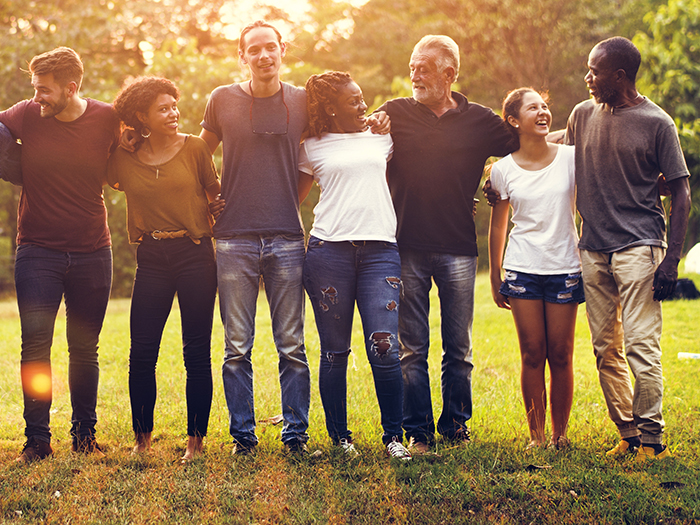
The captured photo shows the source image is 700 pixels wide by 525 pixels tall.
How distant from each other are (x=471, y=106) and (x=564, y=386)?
1.74 meters

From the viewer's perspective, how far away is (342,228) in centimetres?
376

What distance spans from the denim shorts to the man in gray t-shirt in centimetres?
8

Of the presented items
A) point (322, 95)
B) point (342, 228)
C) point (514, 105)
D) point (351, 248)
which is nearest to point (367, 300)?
point (351, 248)

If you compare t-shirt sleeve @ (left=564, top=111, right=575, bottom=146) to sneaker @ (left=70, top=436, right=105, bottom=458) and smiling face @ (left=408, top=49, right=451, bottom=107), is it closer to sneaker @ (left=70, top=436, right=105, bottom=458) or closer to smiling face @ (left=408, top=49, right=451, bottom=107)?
smiling face @ (left=408, top=49, right=451, bottom=107)

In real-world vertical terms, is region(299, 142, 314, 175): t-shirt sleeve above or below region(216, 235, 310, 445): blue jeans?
above

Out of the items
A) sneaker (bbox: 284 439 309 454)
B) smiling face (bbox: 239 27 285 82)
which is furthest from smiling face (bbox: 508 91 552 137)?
sneaker (bbox: 284 439 309 454)

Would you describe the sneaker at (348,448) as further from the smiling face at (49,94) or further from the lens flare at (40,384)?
the smiling face at (49,94)

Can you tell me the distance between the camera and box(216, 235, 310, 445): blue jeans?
384 centimetres

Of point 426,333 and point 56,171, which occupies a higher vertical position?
point 56,171

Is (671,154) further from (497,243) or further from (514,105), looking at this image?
(497,243)

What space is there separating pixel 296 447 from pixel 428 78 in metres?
2.25

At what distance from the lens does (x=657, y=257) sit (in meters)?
3.77

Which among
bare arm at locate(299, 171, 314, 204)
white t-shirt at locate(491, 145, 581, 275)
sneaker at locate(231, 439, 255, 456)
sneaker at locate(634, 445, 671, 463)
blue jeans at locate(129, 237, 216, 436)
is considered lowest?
sneaker at locate(634, 445, 671, 463)

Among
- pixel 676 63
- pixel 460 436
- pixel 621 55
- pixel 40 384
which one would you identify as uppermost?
pixel 676 63
